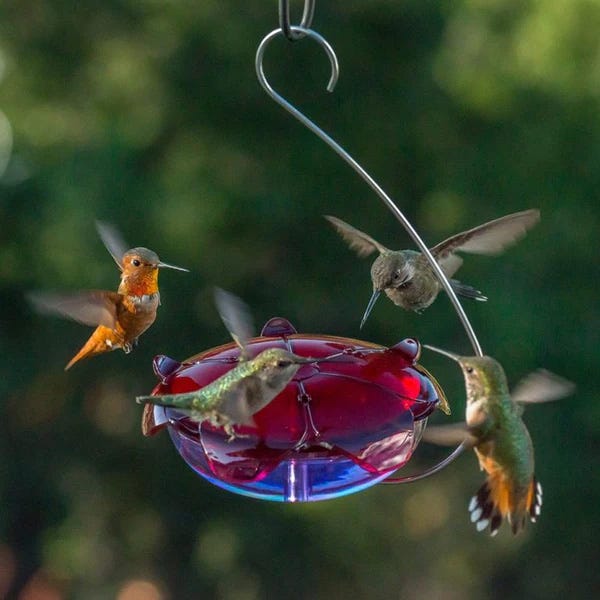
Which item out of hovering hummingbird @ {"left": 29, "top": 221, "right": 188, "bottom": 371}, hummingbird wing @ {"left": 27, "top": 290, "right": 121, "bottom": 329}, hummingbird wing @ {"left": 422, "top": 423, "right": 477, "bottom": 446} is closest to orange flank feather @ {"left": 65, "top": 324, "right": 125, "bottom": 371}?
hovering hummingbird @ {"left": 29, "top": 221, "right": 188, "bottom": 371}

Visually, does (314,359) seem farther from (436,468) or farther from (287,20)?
(287,20)

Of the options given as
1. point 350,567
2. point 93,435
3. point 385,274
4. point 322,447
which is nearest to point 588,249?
point 350,567

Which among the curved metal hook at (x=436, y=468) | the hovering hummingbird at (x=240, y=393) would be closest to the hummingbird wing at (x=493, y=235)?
the curved metal hook at (x=436, y=468)

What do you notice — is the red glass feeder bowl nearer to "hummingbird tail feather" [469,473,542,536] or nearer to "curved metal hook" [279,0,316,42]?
"hummingbird tail feather" [469,473,542,536]

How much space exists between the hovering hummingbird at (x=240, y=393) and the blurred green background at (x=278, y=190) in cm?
412

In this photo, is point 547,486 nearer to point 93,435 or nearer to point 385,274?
point 93,435

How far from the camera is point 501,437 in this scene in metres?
2.76

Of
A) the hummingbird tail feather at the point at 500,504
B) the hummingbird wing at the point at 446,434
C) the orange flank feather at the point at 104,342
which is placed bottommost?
the orange flank feather at the point at 104,342

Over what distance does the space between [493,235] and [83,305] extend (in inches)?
56.9

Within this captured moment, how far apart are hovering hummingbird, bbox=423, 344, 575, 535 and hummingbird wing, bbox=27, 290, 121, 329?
105 centimetres

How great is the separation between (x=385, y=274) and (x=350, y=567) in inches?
245

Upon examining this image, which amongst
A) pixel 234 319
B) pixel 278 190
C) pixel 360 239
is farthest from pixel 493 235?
pixel 278 190

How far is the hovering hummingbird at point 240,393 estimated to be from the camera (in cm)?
261

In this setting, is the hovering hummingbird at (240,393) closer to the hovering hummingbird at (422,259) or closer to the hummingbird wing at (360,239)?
the hovering hummingbird at (422,259)
